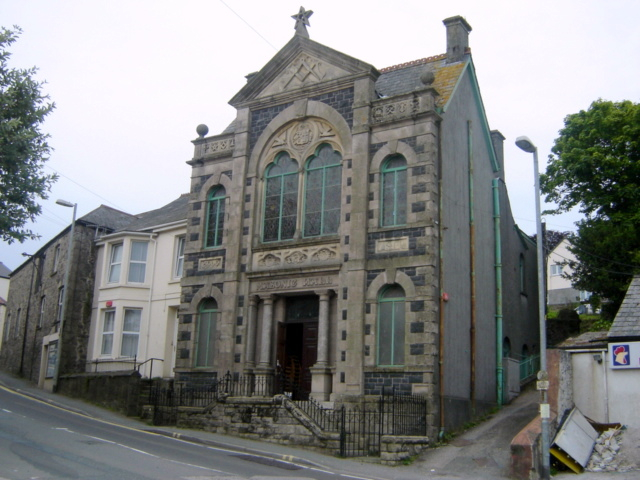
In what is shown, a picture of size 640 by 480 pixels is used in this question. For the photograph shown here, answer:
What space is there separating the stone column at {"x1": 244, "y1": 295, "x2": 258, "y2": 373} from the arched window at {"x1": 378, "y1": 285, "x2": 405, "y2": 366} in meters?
4.44

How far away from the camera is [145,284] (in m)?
30.4

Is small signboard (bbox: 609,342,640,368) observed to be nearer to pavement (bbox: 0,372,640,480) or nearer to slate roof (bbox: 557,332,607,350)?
slate roof (bbox: 557,332,607,350)

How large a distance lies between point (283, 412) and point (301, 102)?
1003cm

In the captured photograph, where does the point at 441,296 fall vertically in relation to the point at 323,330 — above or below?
above

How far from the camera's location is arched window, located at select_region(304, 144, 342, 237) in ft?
74.0

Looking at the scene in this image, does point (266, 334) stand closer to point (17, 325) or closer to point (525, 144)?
point (525, 144)

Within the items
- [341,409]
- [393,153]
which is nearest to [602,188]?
[393,153]

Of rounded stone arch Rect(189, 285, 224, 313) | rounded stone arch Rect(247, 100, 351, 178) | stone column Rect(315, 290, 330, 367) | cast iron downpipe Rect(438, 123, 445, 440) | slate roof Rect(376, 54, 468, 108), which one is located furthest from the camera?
rounded stone arch Rect(189, 285, 224, 313)

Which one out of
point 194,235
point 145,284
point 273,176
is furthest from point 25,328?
point 273,176

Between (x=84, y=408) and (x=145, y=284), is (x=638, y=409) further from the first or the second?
(x=145, y=284)

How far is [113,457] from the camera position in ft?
50.0

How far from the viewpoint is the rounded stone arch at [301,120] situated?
2267 cm

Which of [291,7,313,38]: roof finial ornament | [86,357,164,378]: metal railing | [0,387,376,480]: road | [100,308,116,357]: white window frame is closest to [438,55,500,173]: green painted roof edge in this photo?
[291,7,313,38]: roof finial ornament

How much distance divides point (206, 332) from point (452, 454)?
31.3ft
